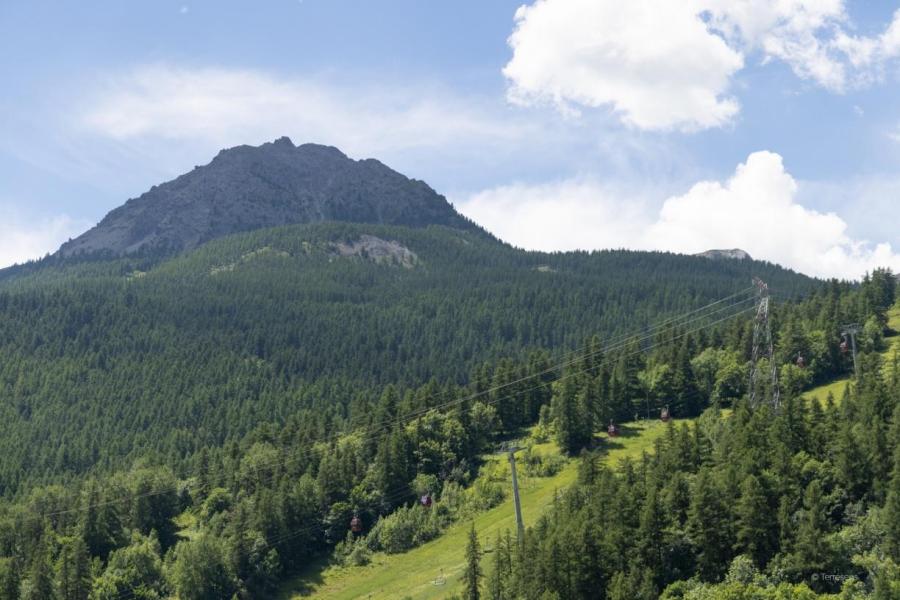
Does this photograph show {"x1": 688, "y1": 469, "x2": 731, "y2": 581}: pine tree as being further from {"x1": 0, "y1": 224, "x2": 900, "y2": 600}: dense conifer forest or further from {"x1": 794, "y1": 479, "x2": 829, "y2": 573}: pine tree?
{"x1": 794, "y1": 479, "x2": 829, "y2": 573}: pine tree

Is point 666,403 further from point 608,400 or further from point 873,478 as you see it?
point 873,478

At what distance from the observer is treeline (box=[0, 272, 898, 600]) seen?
96688 mm

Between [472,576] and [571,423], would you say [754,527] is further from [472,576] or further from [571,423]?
[571,423]

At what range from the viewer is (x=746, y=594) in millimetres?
86375

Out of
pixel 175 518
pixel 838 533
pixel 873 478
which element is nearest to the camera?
pixel 838 533

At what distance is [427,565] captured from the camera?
428ft

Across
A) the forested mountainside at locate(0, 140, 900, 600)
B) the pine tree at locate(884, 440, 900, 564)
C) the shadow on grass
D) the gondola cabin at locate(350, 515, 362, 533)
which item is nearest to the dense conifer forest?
the pine tree at locate(884, 440, 900, 564)

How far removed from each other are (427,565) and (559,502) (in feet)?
83.7

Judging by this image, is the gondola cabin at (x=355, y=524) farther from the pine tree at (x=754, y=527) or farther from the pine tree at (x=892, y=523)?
the pine tree at (x=892, y=523)

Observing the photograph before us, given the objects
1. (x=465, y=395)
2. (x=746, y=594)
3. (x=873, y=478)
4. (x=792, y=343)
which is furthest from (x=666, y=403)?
(x=746, y=594)

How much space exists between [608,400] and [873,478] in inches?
2721

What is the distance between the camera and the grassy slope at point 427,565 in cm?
12406

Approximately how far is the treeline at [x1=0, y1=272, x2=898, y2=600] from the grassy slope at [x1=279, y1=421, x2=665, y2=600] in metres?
3.46

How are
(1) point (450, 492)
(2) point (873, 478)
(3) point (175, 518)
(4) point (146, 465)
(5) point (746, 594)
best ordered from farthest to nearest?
1. (4) point (146, 465)
2. (3) point (175, 518)
3. (1) point (450, 492)
4. (2) point (873, 478)
5. (5) point (746, 594)
